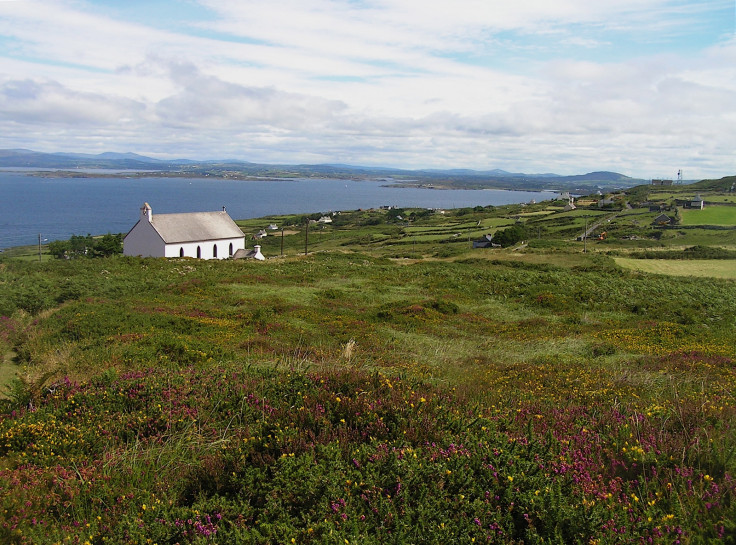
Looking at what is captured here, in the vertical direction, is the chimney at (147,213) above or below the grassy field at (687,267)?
above

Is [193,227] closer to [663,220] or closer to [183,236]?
[183,236]

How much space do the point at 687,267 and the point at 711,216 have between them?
61600 mm

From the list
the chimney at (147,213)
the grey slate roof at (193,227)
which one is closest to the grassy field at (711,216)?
the grey slate roof at (193,227)

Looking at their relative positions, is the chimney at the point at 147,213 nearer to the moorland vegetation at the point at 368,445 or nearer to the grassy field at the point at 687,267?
the moorland vegetation at the point at 368,445

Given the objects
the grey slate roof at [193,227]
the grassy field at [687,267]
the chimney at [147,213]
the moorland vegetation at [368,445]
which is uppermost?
the chimney at [147,213]

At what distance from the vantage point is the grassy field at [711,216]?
91125 mm

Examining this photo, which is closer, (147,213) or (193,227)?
(147,213)

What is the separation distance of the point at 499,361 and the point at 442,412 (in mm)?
6774

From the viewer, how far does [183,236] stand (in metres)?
57.0

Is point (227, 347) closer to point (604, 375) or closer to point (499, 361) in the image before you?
point (499, 361)

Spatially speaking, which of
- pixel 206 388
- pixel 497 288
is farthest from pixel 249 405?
pixel 497 288

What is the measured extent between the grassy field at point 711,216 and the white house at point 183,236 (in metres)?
79.2

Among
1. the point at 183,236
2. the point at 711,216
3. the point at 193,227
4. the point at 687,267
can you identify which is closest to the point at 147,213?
the point at 183,236

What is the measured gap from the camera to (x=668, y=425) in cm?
578
